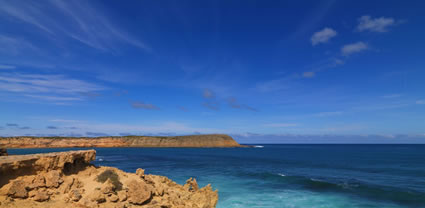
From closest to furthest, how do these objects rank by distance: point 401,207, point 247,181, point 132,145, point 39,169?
point 39,169
point 401,207
point 247,181
point 132,145

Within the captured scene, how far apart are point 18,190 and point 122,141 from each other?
15199cm

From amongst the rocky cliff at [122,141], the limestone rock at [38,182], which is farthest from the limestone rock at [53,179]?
the rocky cliff at [122,141]

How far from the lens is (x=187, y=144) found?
163625mm

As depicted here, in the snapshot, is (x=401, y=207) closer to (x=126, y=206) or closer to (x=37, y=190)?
(x=126, y=206)

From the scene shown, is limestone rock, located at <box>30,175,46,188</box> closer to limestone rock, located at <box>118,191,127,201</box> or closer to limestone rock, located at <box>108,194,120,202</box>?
limestone rock, located at <box>108,194,120,202</box>

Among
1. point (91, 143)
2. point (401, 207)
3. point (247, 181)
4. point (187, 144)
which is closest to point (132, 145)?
point (91, 143)

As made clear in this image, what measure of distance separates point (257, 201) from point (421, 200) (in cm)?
1715

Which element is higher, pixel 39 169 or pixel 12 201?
pixel 39 169

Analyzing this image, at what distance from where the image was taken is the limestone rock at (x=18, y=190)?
7.68m

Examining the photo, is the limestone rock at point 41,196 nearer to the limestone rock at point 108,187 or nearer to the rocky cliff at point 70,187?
the rocky cliff at point 70,187

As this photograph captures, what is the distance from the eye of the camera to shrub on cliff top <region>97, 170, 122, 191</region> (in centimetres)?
964

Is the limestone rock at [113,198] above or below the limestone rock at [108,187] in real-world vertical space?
below

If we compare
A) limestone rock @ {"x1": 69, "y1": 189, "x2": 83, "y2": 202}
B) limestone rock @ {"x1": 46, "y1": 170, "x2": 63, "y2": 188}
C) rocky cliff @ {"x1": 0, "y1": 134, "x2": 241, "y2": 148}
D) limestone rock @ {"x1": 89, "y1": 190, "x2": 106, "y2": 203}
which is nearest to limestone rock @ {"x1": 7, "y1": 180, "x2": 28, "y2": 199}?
limestone rock @ {"x1": 46, "y1": 170, "x2": 63, "y2": 188}

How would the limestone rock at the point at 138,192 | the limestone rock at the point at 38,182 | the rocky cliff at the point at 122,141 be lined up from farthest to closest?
the rocky cliff at the point at 122,141 < the limestone rock at the point at 138,192 < the limestone rock at the point at 38,182
